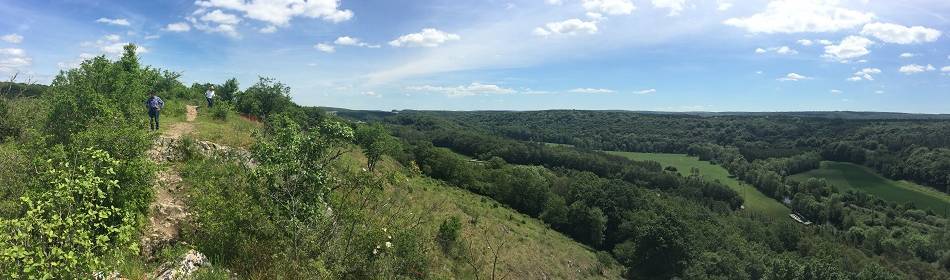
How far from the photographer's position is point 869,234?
88688mm

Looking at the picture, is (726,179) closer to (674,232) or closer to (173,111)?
(674,232)

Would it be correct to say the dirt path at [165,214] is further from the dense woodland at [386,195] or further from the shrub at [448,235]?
the shrub at [448,235]

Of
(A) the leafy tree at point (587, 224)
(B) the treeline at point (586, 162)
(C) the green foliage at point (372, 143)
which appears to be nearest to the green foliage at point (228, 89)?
(C) the green foliage at point (372, 143)

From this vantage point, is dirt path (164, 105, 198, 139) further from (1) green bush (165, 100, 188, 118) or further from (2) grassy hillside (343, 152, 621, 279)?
(2) grassy hillside (343, 152, 621, 279)

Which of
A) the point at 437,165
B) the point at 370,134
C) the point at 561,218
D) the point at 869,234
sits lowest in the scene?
the point at 869,234

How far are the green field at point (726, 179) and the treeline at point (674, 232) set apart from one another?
6835 millimetres

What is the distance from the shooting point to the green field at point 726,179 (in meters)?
108

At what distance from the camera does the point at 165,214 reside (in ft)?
42.2

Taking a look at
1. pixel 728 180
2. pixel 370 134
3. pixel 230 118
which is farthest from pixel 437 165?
pixel 728 180

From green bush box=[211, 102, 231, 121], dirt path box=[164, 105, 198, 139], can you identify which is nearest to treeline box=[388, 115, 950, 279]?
green bush box=[211, 102, 231, 121]

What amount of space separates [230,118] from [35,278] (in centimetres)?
2593

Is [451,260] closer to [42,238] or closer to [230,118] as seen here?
[230,118]

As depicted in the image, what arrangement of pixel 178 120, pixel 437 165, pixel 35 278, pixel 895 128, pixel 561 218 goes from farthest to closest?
pixel 895 128, pixel 437 165, pixel 561 218, pixel 178 120, pixel 35 278

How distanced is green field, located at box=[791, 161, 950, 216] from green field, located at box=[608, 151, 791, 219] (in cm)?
1839
